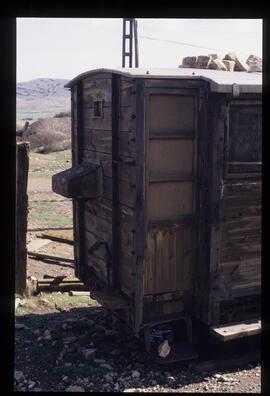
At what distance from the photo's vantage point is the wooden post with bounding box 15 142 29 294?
7852 millimetres

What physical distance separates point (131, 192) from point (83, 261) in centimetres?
223

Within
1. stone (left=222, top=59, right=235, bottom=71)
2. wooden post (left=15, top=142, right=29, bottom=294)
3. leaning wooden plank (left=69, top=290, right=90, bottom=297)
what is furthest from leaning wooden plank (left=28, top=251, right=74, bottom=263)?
stone (left=222, top=59, right=235, bottom=71)

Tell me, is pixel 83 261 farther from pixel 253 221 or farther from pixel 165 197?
pixel 253 221

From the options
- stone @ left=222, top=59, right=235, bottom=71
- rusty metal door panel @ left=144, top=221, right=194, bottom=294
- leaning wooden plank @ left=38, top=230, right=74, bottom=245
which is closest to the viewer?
rusty metal door panel @ left=144, top=221, right=194, bottom=294

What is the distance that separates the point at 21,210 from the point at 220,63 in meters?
3.85

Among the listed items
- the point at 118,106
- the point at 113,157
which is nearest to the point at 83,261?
the point at 113,157

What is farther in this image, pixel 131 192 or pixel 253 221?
pixel 253 221

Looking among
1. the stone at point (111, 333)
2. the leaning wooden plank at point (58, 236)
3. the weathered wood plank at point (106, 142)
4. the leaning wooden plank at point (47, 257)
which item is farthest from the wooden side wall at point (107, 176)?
the leaning wooden plank at point (58, 236)

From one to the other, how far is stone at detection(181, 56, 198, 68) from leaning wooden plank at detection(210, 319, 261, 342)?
435cm

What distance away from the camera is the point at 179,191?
5.88m

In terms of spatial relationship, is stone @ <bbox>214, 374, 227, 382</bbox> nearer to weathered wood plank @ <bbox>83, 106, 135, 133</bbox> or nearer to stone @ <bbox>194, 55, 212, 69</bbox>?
weathered wood plank @ <bbox>83, 106, 135, 133</bbox>

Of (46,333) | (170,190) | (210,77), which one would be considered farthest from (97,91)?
(46,333)

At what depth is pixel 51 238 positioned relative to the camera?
1152cm

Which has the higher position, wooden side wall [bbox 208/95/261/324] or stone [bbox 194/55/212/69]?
stone [bbox 194/55/212/69]
